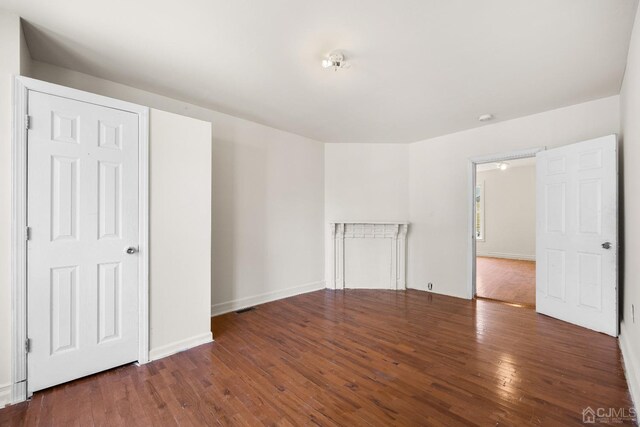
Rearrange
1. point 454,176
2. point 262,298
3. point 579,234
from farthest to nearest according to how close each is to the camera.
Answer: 1. point 454,176
2. point 262,298
3. point 579,234

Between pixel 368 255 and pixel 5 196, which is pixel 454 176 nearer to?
pixel 368 255

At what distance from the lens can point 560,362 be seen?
2363 mm

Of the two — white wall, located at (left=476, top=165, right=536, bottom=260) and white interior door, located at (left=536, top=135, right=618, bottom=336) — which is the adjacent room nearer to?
white interior door, located at (left=536, top=135, right=618, bottom=336)

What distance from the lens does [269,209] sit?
4180 mm

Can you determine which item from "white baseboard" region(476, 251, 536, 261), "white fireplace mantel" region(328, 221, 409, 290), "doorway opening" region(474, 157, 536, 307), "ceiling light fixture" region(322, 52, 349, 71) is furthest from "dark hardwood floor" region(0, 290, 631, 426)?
"white baseboard" region(476, 251, 536, 261)

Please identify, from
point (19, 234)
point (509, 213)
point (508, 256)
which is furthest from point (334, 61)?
point (508, 256)

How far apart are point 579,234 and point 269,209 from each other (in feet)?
12.7

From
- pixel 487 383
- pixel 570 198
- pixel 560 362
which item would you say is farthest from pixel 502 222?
pixel 487 383

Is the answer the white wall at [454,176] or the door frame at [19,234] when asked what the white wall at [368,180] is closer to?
the white wall at [454,176]

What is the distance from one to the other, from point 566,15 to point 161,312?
387 cm

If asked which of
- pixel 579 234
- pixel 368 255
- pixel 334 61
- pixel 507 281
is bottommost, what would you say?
pixel 507 281

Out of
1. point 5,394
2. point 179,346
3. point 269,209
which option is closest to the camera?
point 5,394

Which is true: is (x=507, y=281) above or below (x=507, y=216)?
below

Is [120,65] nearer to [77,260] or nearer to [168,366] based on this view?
[77,260]
